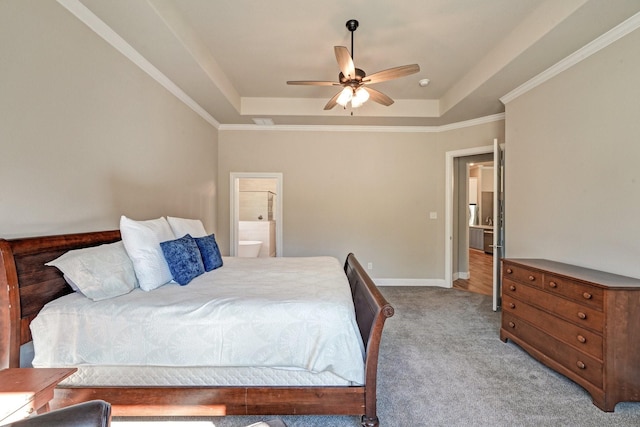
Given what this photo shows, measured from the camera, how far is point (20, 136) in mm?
1593

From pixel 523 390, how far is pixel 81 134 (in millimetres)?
3670

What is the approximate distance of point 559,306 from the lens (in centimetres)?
216

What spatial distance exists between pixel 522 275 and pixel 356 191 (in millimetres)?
2678

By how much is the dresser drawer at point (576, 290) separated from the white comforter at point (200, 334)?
1666 millimetres

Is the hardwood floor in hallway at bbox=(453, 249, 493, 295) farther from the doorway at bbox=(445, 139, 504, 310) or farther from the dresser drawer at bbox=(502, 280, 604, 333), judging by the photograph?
the dresser drawer at bbox=(502, 280, 604, 333)

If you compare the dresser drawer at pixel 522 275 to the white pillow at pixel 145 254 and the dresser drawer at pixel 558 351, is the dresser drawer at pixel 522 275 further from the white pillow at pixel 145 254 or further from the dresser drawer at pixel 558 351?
the white pillow at pixel 145 254

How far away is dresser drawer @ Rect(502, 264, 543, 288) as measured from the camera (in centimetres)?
238

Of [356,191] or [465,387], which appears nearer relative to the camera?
[465,387]

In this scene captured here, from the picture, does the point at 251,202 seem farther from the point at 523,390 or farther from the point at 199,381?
the point at 523,390

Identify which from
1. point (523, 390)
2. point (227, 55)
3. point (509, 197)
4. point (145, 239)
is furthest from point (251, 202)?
point (523, 390)

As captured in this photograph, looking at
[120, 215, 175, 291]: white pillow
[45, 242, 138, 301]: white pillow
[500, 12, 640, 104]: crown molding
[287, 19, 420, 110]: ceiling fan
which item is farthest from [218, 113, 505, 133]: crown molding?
[45, 242, 138, 301]: white pillow

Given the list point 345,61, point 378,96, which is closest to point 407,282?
point 378,96

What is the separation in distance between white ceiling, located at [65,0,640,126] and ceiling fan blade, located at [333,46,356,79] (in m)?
0.44

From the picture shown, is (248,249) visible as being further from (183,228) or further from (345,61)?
(345,61)
